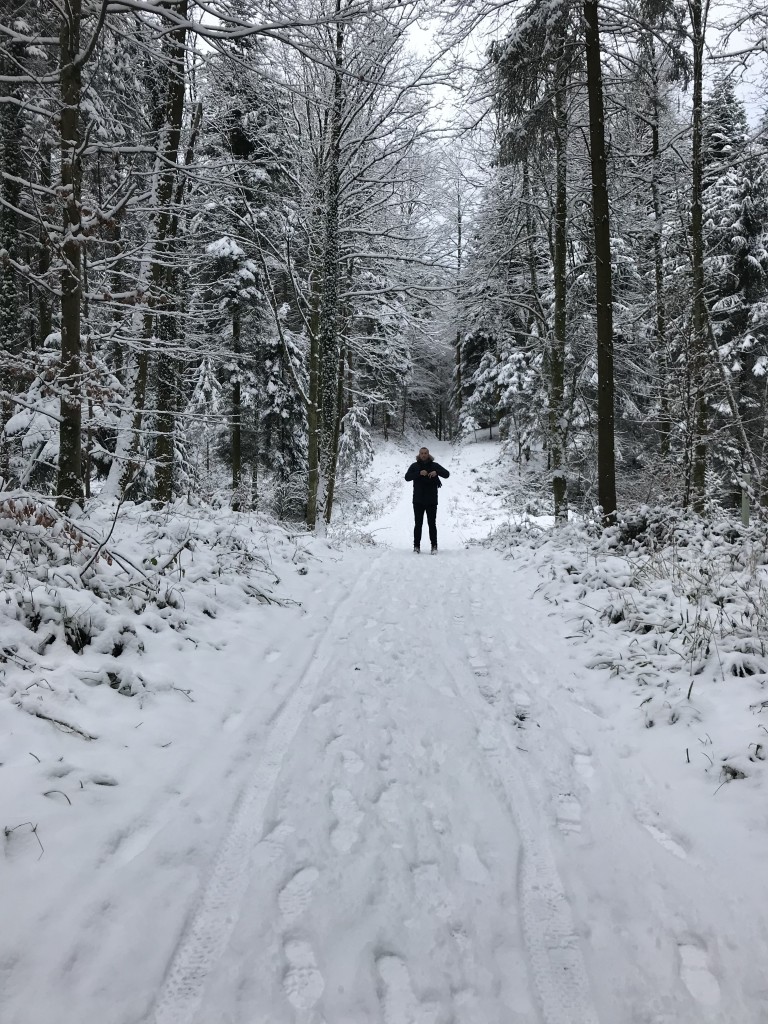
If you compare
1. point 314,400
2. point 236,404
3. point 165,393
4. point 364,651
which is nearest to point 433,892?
point 364,651

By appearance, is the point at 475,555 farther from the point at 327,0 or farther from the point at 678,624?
the point at 327,0

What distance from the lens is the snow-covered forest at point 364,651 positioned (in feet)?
5.86

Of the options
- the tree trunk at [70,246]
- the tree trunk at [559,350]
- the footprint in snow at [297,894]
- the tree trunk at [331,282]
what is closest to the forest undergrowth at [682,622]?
the footprint in snow at [297,894]

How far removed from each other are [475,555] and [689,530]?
3.86 meters

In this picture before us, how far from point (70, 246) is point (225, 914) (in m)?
5.34

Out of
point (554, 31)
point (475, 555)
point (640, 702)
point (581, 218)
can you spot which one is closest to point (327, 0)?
point (554, 31)

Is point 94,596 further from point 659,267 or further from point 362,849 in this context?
point 659,267

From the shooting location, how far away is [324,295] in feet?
38.4

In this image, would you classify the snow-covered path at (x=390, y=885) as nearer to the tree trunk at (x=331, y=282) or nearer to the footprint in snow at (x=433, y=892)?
the footprint in snow at (x=433, y=892)

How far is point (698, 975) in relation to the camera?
174 centimetres

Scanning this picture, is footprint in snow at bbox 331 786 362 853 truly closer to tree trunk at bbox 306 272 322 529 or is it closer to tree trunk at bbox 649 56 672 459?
tree trunk at bbox 649 56 672 459

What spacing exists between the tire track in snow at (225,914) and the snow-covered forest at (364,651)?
1cm

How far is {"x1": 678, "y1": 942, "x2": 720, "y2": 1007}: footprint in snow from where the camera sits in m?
1.67

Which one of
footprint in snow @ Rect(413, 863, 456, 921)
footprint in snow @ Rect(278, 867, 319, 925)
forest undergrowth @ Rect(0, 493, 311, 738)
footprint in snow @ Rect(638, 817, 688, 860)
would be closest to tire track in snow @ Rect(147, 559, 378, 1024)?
footprint in snow @ Rect(278, 867, 319, 925)
